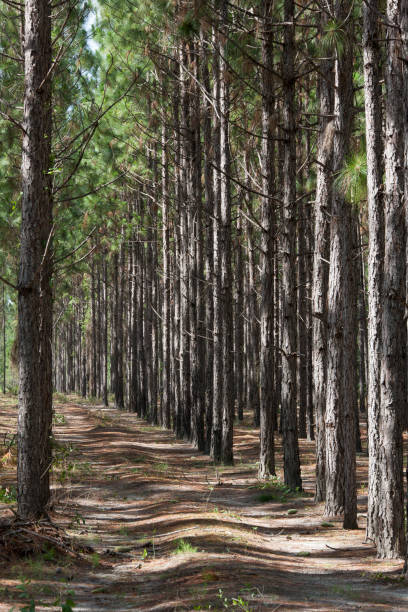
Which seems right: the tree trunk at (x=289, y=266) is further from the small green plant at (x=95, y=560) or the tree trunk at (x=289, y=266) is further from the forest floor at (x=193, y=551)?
the small green plant at (x=95, y=560)

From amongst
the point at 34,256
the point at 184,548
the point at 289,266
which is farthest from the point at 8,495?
the point at 289,266

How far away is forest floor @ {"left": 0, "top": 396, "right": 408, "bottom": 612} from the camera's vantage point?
5.07 m

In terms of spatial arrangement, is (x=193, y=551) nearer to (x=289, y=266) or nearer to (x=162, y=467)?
(x=289, y=266)

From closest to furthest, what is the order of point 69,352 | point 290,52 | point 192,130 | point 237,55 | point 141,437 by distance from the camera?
point 237,55 < point 290,52 < point 192,130 < point 141,437 < point 69,352

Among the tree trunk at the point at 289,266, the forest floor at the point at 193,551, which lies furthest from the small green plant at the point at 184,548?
the tree trunk at the point at 289,266

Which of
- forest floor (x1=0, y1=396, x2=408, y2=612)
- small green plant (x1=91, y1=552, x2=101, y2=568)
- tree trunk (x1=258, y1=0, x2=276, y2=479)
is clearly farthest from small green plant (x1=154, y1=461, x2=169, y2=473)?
small green plant (x1=91, y1=552, x2=101, y2=568)

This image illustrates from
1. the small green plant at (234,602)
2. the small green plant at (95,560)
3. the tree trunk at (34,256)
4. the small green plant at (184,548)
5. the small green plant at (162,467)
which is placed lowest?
the small green plant at (162,467)

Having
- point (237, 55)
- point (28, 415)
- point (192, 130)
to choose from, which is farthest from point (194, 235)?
point (28, 415)

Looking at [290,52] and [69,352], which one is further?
[69,352]

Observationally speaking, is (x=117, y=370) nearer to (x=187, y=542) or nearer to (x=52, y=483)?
(x=52, y=483)

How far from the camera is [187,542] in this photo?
22.3 feet

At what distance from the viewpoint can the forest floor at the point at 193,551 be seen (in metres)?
5.07

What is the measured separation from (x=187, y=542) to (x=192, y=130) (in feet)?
41.3

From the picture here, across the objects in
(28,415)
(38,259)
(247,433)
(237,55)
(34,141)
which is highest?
(237,55)
